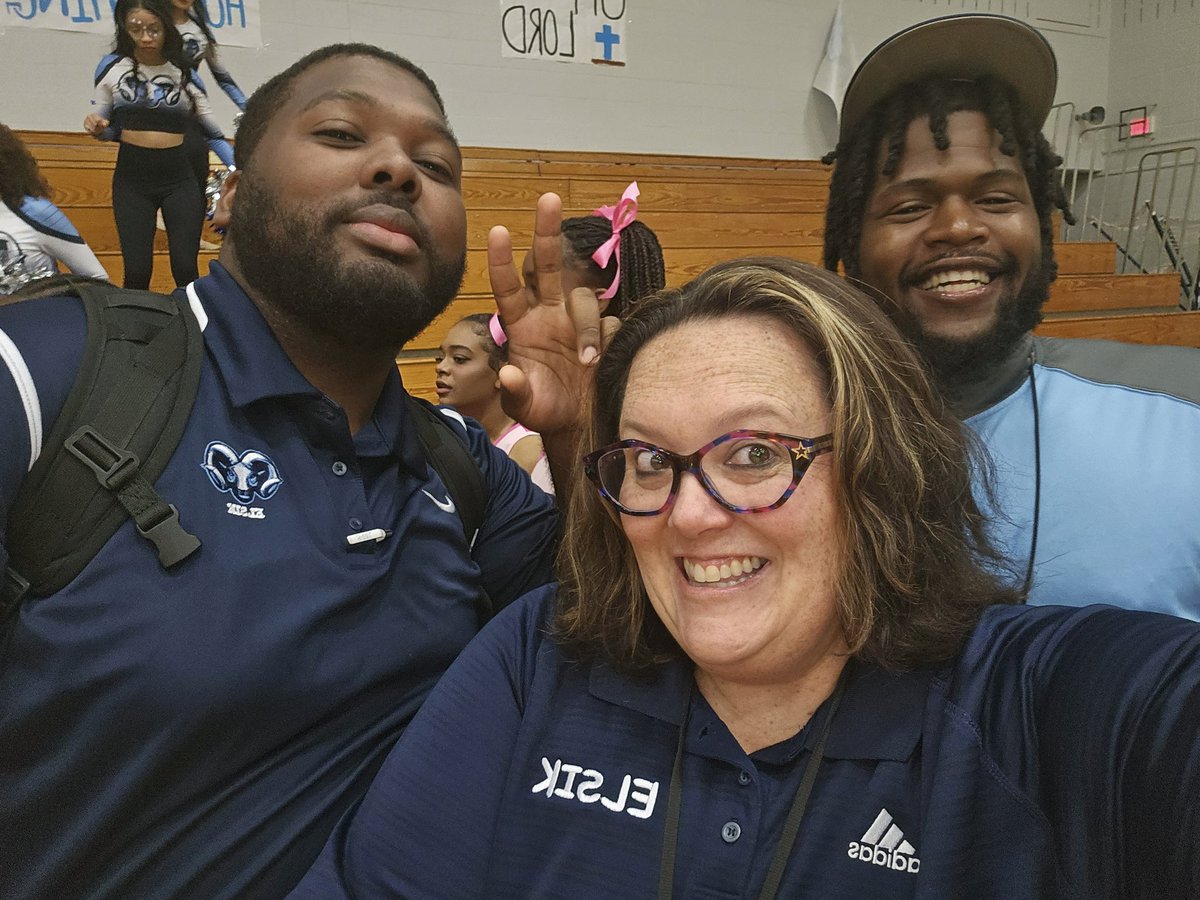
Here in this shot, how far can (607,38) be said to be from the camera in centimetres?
621

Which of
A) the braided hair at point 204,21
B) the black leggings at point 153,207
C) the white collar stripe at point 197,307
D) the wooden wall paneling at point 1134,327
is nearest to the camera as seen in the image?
the white collar stripe at point 197,307

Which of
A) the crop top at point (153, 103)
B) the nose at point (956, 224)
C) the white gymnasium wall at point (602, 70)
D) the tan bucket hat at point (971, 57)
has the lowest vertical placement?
the nose at point (956, 224)

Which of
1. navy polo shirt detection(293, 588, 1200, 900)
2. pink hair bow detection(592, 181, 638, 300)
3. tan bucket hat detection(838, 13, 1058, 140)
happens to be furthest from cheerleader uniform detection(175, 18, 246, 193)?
navy polo shirt detection(293, 588, 1200, 900)

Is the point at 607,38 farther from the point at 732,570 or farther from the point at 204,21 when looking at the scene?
the point at 732,570

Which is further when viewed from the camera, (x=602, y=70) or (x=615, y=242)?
(x=602, y=70)

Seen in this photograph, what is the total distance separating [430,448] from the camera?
1.72m

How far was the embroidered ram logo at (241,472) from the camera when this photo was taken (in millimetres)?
1330

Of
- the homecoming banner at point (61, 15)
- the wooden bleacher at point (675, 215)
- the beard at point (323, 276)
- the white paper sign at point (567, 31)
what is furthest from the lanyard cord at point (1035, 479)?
the white paper sign at point (567, 31)

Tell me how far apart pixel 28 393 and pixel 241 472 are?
30cm

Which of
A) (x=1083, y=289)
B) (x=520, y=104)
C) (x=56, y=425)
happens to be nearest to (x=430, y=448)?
(x=56, y=425)

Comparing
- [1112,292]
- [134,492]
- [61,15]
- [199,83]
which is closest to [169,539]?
[134,492]

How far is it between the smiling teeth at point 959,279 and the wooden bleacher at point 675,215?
3999mm

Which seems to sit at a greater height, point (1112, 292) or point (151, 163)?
point (151, 163)

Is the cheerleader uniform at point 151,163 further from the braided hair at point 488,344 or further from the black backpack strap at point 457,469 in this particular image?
the black backpack strap at point 457,469
